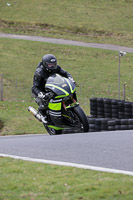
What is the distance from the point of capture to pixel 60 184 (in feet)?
19.5

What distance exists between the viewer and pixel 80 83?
32312mm

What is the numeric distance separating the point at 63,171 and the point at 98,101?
11043mm

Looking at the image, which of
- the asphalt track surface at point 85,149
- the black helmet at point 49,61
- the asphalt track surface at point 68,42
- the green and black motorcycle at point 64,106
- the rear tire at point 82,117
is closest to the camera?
the asphalt track surface at point 85,149

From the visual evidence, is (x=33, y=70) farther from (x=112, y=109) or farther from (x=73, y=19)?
(x=112, y=109)

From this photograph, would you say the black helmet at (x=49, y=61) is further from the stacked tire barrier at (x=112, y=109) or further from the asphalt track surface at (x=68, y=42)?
the asphalt track surface at (x=68, y=42)

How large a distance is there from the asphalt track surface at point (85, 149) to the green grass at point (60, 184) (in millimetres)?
527

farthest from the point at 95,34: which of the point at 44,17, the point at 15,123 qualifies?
the point at 15,123

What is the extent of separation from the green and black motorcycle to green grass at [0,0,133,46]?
112ft

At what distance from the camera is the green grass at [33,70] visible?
906 inches

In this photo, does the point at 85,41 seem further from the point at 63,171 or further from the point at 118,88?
the point at 63,171

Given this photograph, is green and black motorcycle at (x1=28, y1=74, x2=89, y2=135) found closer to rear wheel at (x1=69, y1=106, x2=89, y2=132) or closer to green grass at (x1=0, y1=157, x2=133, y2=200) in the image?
rear wheel at (x1=69, y1=106, x2=89, y2=132)

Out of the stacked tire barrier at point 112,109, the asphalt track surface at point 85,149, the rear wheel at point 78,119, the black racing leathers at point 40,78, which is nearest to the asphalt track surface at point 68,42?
the stacked tire barrier at point 112,109

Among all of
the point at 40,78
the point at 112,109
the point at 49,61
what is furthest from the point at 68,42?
the point at 49,61

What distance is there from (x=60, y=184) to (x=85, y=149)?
223 centimetres
